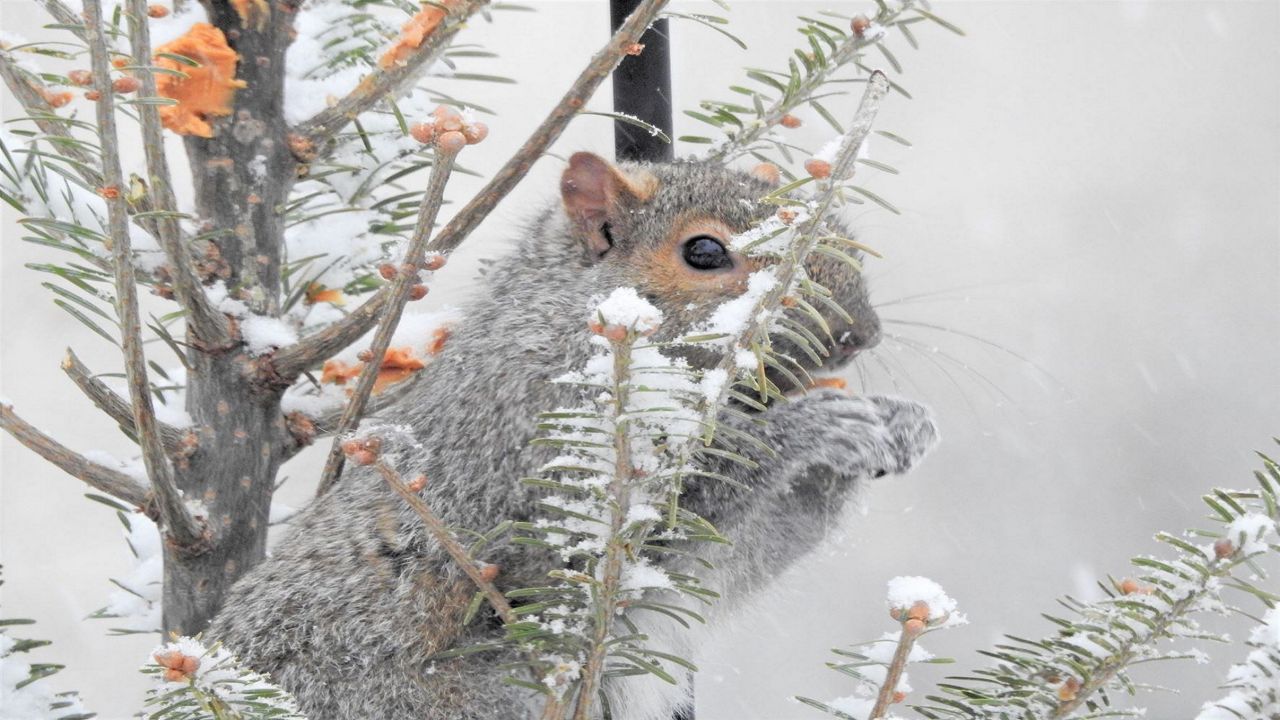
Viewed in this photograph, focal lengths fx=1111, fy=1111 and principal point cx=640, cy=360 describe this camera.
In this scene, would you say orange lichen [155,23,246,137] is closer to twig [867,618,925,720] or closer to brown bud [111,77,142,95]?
brown bud [111,77,142,95]

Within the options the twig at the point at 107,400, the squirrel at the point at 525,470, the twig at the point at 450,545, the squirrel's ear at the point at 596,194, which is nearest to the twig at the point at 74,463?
the twig at the point at 107,400

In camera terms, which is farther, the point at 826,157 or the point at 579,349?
the point at 579,349

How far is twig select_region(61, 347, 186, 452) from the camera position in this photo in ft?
2.55

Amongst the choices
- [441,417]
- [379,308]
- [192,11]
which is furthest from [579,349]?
[192,11]

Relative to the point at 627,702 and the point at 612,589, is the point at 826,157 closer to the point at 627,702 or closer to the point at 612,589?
the point at 612,589

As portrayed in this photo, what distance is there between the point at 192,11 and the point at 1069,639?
2.58ft

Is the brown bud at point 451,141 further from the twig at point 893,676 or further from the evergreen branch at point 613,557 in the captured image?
the twig at point 893,676

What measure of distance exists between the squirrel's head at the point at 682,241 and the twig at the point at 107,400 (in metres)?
0.41

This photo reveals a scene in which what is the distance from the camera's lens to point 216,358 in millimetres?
877

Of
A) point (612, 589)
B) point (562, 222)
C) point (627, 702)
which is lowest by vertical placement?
point (612, 589)

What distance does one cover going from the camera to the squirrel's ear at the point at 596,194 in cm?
111

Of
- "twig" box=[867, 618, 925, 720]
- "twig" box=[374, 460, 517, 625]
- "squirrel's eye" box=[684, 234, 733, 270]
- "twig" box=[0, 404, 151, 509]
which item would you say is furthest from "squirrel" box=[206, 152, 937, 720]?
"twig" box=[867, 618, 925, 720]

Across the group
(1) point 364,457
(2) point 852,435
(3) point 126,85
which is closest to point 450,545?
(1) point 364,457

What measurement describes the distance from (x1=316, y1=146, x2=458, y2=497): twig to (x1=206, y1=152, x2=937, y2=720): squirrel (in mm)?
173
